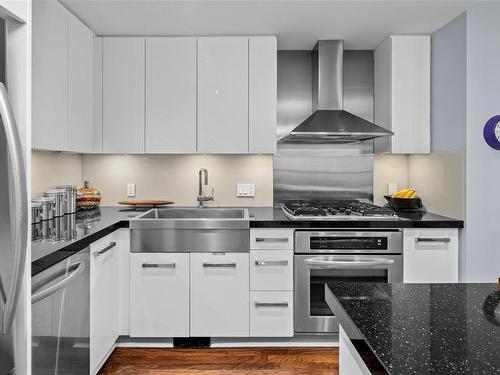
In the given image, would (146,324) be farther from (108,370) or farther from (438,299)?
(438,299)

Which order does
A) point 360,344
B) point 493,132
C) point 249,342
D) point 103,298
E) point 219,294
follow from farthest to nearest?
1. point 249,342
2. point 219,294
3. point 493,132
4. point 103,298
5. point 360,344

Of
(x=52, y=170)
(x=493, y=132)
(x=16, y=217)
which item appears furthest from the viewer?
(x=52, y=170)

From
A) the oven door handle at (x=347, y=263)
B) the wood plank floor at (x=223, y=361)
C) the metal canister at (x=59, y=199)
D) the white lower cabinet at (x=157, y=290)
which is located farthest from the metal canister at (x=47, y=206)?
the oven door handle at (x=347, y=263)

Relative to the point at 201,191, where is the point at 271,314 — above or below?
below

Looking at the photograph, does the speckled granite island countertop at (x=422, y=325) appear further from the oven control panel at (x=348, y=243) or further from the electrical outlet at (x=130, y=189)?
the electrical outlet at (x=130, y=189)

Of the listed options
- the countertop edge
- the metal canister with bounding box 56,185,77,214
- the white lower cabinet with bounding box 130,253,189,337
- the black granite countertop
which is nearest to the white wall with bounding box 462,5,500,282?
the black granite countertop

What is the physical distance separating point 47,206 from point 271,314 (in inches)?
62.4

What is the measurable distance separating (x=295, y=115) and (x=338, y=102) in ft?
1.34

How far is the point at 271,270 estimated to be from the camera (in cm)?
284

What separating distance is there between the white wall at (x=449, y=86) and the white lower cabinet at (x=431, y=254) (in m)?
0.60

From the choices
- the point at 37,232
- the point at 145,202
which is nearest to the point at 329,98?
the point at 145,202

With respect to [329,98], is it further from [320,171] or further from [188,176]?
[188,176]

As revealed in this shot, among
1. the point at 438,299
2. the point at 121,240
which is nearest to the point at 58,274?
the point at 121,240

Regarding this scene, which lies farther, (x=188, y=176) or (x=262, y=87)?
(x=188, y=176)
